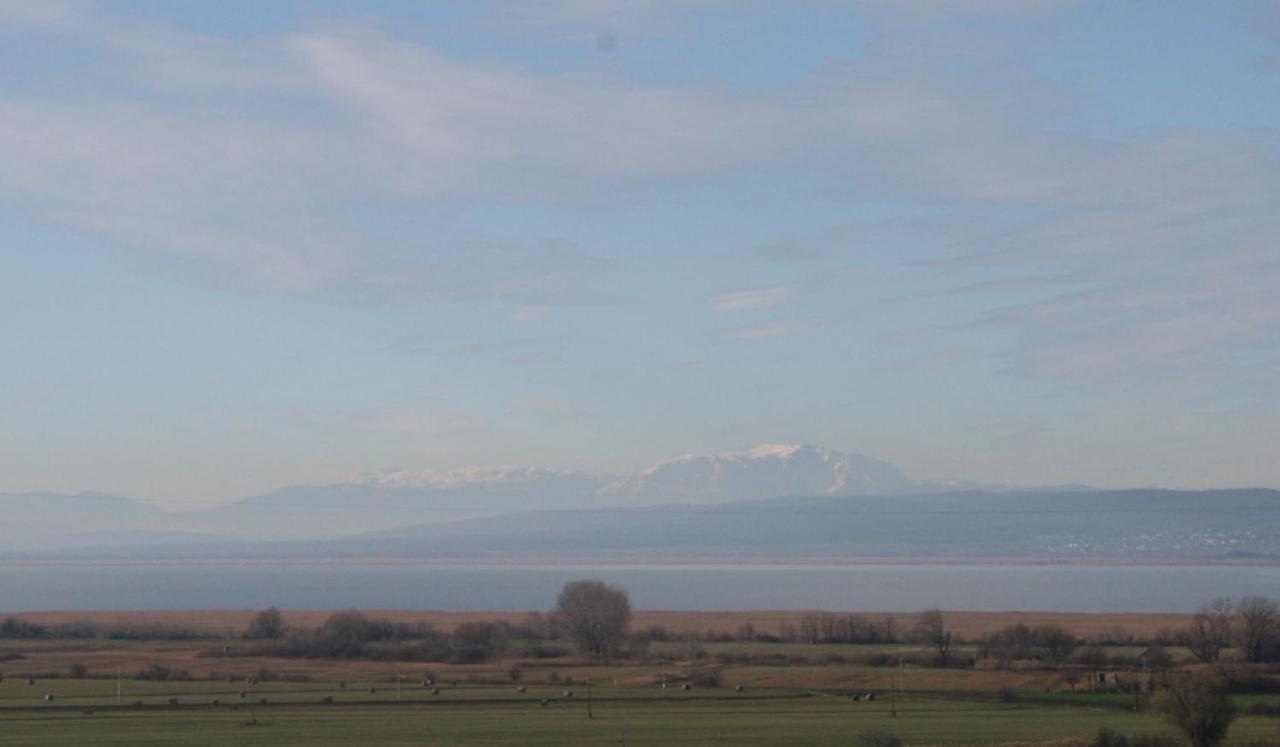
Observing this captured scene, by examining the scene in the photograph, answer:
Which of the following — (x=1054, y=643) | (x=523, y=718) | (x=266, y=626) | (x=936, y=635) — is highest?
(x=266, y=626)

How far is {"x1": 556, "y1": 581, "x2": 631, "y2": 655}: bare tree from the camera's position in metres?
82.6

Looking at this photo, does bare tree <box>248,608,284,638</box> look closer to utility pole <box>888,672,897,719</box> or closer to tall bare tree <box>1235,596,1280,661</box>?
utility pole <box>888,672,897,719</box>

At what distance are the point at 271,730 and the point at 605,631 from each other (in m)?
40.8

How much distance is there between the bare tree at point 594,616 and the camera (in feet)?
271

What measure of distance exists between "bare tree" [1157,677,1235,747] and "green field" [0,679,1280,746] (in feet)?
12.7

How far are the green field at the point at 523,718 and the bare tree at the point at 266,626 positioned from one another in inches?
1343

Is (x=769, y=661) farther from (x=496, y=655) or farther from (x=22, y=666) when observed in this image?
(x=22, y=666)

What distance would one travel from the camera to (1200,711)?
3728 centimetres

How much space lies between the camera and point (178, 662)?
74.0 m

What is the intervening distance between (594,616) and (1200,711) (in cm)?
4914

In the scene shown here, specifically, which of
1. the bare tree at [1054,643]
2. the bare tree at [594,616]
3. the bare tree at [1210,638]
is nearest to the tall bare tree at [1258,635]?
the bare tree at [1210,638]

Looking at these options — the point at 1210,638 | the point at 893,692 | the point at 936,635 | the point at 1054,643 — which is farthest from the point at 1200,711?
the point at 936,635

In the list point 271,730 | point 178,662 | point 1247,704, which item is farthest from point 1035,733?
point 178,662

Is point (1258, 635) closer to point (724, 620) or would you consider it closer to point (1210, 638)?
point (1210, 638)
